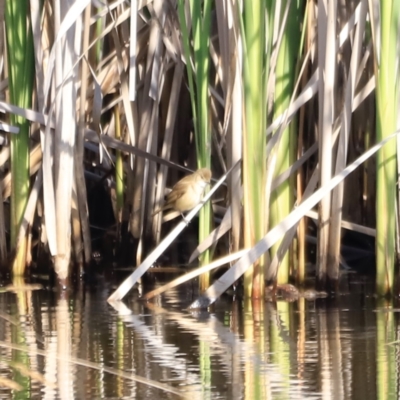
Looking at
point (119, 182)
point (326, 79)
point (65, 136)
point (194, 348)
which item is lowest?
point (194, 348)

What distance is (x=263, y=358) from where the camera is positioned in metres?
5.16

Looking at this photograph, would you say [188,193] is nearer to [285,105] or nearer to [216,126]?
[216,126]

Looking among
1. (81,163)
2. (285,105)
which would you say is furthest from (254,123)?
(81,163)

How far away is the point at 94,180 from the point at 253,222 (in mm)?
2685

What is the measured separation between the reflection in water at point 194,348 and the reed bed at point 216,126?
0.96 ft

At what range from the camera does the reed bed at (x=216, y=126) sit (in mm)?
6344

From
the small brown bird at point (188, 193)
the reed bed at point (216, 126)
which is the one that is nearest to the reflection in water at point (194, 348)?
the reed bed at point (216, 126)

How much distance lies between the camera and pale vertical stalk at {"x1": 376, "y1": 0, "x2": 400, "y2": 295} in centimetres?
629

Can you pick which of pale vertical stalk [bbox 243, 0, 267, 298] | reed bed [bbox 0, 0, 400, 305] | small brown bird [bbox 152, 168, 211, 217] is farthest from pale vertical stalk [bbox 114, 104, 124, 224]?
pale vertical stalk [bbox 243, 0, 267, 298]

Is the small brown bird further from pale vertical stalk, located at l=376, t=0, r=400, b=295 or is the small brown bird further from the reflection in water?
pale vertical stalk, located at l=376, t=0, r=400, b=295

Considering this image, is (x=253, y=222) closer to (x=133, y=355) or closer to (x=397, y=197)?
(x=397, y=197)

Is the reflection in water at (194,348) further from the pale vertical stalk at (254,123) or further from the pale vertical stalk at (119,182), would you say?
the pale vertical stalk at (119,182)

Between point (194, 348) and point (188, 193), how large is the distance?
7.22 ft

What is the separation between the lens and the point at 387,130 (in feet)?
21.0
